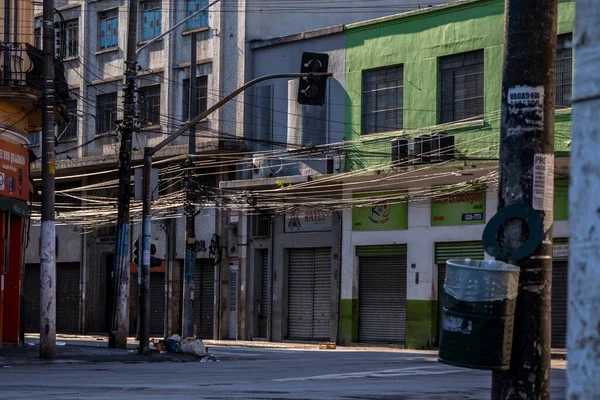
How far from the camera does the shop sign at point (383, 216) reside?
35.7m

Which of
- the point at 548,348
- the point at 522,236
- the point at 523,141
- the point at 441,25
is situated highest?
the point at 441,25

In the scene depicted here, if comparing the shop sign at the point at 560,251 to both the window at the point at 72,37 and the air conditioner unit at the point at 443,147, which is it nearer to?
the air conditioner unit at the point at 443,147

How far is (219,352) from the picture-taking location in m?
29.9

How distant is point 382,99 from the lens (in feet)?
118

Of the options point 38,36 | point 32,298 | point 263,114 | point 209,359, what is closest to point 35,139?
point 32,298

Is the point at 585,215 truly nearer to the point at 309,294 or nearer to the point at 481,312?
the point at 481,312

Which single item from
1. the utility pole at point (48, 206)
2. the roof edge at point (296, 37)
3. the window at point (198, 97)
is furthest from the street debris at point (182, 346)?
the window at point (198, 97)

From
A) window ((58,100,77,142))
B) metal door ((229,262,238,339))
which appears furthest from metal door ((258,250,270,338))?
window ((58,100,77,142))

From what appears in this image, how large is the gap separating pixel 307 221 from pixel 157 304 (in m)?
7.73

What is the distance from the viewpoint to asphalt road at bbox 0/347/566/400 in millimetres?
14023

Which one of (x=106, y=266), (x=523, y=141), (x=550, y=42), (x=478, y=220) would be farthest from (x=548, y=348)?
(x=106, y=266)

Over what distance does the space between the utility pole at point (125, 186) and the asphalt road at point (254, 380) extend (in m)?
3.36

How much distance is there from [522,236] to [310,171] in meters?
32.0

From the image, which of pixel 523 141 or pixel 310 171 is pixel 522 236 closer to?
pixel 523 141
